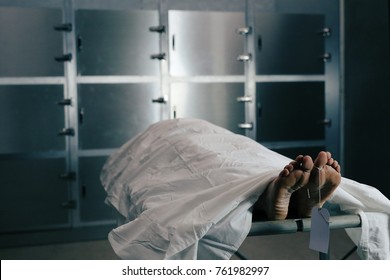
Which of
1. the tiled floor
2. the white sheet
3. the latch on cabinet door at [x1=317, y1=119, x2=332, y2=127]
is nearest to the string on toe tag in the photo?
the white sheet

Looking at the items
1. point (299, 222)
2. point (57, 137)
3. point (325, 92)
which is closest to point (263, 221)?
point (299, 222)

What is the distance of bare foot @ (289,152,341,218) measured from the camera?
150 centimetres

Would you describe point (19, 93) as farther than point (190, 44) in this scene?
No

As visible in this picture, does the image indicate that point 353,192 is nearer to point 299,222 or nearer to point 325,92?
point 299,222

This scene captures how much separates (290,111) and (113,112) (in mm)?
1212

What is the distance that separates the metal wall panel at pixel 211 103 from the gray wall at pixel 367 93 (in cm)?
81

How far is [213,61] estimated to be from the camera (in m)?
3.71

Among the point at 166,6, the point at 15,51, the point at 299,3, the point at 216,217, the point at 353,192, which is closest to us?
the point at 216,217

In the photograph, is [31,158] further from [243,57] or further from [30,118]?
[243,57]

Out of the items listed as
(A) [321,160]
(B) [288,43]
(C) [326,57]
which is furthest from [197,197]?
(C) [326,57]

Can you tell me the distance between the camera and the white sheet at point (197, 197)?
153cm

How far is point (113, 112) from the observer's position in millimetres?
3576

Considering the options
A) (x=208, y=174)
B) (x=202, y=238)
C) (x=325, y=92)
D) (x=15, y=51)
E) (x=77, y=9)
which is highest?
(x=77, y=9)

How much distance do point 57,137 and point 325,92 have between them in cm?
186
